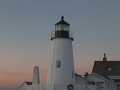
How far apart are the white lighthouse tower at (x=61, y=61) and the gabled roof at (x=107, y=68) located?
1057 centimetres

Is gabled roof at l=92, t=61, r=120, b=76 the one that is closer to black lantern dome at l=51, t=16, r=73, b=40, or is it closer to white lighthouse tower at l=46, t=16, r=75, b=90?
white lighthouse tower at l=46, t=16, r=75, b=90

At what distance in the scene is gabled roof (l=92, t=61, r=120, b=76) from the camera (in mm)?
47109

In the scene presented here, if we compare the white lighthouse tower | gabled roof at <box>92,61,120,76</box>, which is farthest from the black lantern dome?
gabled roof at <box>92,61,120,76</box>

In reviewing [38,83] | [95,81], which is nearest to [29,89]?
[38,83]

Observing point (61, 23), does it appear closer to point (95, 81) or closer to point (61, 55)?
point (61, 55)

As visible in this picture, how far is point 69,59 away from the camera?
38.0m

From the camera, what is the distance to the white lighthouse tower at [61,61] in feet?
124

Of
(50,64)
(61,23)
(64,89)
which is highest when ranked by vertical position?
(61,23)

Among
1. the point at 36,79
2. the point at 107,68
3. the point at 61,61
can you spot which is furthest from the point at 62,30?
the point at 107,68

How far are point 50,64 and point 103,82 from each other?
791 cm

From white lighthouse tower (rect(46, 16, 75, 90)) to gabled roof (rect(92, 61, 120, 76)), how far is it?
10.6 metres

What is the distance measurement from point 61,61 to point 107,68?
1266 centimetres

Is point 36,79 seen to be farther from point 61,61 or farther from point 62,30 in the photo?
point 62,30

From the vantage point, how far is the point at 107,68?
1912 inches
